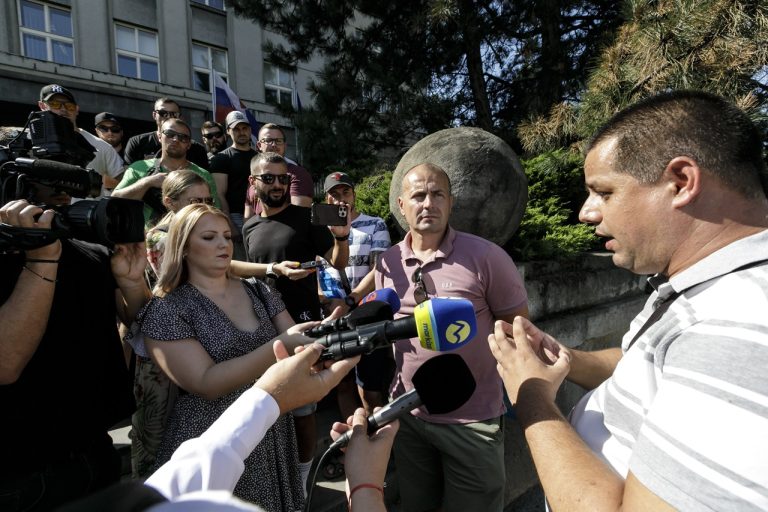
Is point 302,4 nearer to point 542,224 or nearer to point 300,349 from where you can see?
point 542,224

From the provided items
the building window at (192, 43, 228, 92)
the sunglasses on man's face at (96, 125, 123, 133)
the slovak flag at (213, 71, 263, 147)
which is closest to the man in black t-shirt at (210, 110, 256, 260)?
the sunglasses on man's face at (96, 125, 123, 133)

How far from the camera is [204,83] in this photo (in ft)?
55.5

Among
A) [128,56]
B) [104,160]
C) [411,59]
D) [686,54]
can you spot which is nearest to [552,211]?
[686,54]

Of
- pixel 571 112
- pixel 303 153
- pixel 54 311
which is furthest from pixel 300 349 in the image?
pixel 303 153

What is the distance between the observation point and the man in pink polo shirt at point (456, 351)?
7.99ft

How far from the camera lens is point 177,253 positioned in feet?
7.03

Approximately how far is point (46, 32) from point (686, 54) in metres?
16.5

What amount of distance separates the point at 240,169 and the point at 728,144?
4.43m

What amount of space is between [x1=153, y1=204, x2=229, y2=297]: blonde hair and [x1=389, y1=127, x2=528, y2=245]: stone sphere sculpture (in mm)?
2185

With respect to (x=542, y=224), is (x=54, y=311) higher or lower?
lower

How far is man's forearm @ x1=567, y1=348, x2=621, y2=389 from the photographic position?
5.42 feet

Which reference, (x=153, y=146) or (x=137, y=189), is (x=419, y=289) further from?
(x=153, y=146)

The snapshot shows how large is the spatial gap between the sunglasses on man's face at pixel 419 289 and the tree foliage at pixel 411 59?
430 centimetres

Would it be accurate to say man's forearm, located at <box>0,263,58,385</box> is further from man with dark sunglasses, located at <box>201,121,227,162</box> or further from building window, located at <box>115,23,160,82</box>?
building window, located at <box>115,23,160,82</box>
